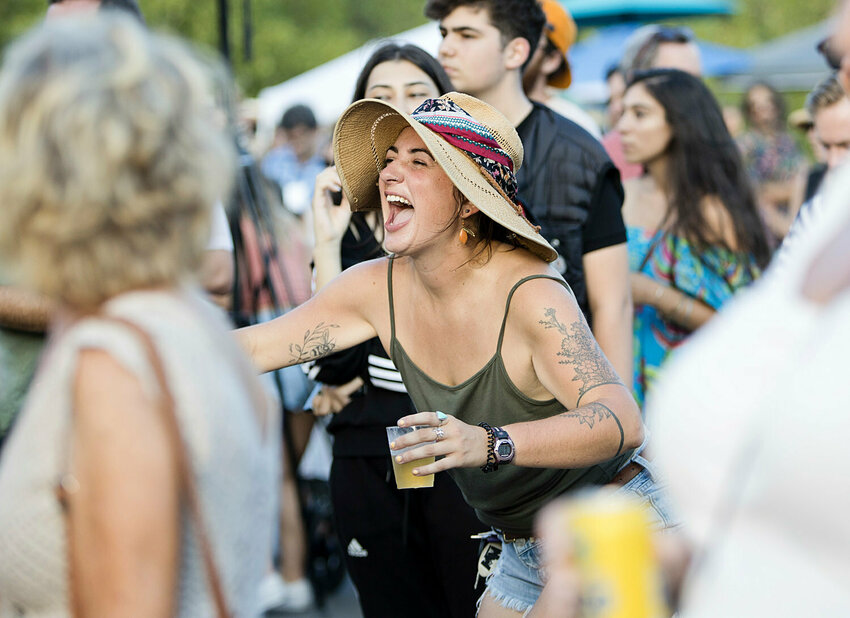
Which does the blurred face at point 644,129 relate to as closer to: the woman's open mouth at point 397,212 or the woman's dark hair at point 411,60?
the woman's dark hair at point 411,60

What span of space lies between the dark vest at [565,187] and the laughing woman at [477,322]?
0.71m

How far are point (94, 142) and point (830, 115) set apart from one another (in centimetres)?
408

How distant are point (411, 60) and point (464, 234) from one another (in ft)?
4.14

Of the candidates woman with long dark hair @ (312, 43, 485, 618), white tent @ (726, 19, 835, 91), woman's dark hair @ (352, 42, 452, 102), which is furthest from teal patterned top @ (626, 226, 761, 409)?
white tent @ (726, 19, 835, 91)

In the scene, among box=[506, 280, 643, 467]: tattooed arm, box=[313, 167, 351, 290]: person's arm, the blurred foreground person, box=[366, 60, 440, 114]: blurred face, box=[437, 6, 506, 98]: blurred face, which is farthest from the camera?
box=[437, 6, 506, 98]: blurred face

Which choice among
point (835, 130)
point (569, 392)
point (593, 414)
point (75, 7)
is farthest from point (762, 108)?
point (593, 414)

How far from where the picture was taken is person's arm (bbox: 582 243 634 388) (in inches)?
149

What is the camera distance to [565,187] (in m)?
3.77

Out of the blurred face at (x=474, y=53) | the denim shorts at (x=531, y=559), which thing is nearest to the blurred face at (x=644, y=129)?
the blurred face at (x=474, y=53)

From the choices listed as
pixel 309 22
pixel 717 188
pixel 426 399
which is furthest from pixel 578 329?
pixel 309 22

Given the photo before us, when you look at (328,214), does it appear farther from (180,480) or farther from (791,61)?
(791,61)

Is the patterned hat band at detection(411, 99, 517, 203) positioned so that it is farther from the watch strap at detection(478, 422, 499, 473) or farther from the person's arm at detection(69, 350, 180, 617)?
the person's arm at detection(69, 350, 180, 617)

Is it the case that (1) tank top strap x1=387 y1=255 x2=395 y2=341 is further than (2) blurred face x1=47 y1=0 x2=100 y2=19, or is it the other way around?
(2) blurred face x1=47 y1=0 x2=100 y2=19

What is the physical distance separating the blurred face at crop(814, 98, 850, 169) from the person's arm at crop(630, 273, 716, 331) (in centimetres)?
93
